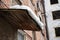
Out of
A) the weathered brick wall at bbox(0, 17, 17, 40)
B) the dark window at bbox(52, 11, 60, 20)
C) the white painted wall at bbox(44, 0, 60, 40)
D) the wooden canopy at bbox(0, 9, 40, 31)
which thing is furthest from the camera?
the dark window at bbox(52, 11, 60, 20)

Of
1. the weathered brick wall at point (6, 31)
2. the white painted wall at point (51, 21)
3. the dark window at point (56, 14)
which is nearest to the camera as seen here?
the weathered brick wall at point (6, 31)

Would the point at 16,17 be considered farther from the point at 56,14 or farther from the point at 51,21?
the point at 56,14

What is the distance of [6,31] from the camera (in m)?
4.71

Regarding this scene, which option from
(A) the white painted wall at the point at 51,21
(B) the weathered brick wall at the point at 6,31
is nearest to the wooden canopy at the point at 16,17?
(B) the weathered brick wall at the point at 6,31

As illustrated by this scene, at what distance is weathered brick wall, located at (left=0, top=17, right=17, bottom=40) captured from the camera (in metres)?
4.59

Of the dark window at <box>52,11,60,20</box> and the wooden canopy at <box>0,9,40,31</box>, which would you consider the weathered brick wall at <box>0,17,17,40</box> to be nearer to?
the wooden canopy at <box>0,9,40,31</box>

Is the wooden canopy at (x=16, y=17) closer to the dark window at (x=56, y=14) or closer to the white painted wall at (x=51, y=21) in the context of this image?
the white painted wall at (x=51, y=21)

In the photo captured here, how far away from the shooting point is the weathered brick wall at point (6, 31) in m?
4.59

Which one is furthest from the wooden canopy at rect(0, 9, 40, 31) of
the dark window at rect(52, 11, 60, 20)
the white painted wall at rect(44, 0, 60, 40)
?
the dark window at rect(52, 11, 60, 20)

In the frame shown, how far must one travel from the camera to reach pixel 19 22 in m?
4.63

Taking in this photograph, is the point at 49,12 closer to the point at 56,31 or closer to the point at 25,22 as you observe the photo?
the point at 56,31

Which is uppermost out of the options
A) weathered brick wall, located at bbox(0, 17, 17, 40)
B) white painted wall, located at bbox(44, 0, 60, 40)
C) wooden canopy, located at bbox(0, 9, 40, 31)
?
wooden canopy, located at bbox(0, 9, 40, 31)

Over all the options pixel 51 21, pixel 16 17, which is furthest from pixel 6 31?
pixel 51 21

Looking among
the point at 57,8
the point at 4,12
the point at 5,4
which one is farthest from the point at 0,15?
the point at 57,8
